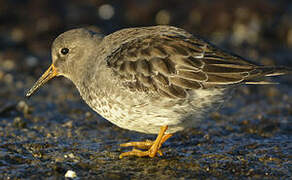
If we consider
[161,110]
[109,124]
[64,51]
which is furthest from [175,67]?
[109,124]

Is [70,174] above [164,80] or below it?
below

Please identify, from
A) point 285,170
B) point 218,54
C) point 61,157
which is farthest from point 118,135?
point 285,170

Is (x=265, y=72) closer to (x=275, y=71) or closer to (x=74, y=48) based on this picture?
(x=275, y=71)

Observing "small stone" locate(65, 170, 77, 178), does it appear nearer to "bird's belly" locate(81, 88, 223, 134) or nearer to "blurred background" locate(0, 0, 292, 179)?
"blurred background" locate(0, 0, 292, 179)

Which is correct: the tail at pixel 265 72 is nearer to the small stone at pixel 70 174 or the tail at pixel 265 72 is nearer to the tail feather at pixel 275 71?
the tail feather at pixel 275 71

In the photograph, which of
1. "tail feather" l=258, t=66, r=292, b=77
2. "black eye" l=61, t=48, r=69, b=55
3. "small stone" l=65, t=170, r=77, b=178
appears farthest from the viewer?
"black eye" l=61, t=48, r=69, b=55

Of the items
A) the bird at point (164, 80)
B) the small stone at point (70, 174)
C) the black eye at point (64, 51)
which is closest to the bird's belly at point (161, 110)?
the bird at point (164, 80)

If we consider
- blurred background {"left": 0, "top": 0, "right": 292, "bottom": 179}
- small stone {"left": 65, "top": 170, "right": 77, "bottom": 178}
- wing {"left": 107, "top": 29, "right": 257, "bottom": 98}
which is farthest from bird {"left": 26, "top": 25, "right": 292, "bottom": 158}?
small stone {"left": 65, "top": 170, "right": 77, "bottom": 178}
